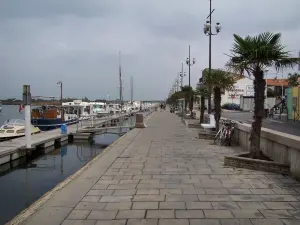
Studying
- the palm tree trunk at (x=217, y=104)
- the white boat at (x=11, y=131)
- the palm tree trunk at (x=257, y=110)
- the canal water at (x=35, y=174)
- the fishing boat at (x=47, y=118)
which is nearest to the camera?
the palm tree trunk at (x=257, y=110)

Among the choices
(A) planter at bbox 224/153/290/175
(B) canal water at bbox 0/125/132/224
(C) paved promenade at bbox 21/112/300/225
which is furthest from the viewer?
(B) canal water at bbox 0/125/132/224

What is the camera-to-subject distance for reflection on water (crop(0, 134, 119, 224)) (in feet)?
32.8

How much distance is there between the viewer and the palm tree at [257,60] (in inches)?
353

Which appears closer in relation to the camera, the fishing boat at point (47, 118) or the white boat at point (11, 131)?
the white boat at point (11, 131)

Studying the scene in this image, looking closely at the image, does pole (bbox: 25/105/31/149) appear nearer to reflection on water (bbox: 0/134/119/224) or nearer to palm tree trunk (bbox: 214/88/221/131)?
reflection on water (bbox: 0/134/119/224)

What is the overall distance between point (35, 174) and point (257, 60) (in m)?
10.0

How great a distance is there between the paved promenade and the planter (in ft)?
0.78

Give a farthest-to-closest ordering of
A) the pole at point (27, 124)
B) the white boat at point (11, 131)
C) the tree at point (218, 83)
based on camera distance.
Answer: the white boat at point (11, 131) → the tree at point (218, 83) → the pole at point (27, 124)

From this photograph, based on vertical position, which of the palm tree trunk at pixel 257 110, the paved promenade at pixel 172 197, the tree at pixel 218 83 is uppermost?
the tree at pixel 218 83

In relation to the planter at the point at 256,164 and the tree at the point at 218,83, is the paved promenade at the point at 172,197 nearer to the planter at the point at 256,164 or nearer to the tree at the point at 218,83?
the planter at the point at 256,164

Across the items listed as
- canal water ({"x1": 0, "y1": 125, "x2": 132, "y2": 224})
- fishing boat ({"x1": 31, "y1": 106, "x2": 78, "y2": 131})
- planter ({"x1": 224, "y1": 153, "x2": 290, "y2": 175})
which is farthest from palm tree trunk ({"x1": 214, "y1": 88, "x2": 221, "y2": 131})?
fishing boat ({"x1": 31, "y1": 106, "x2": 78, "y2": 131})

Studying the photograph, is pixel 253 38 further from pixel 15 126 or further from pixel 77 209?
pixel 15 126

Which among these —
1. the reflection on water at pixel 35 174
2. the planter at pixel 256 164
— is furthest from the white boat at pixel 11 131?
the planter at pixel 256 164

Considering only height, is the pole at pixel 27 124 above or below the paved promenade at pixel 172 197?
above
